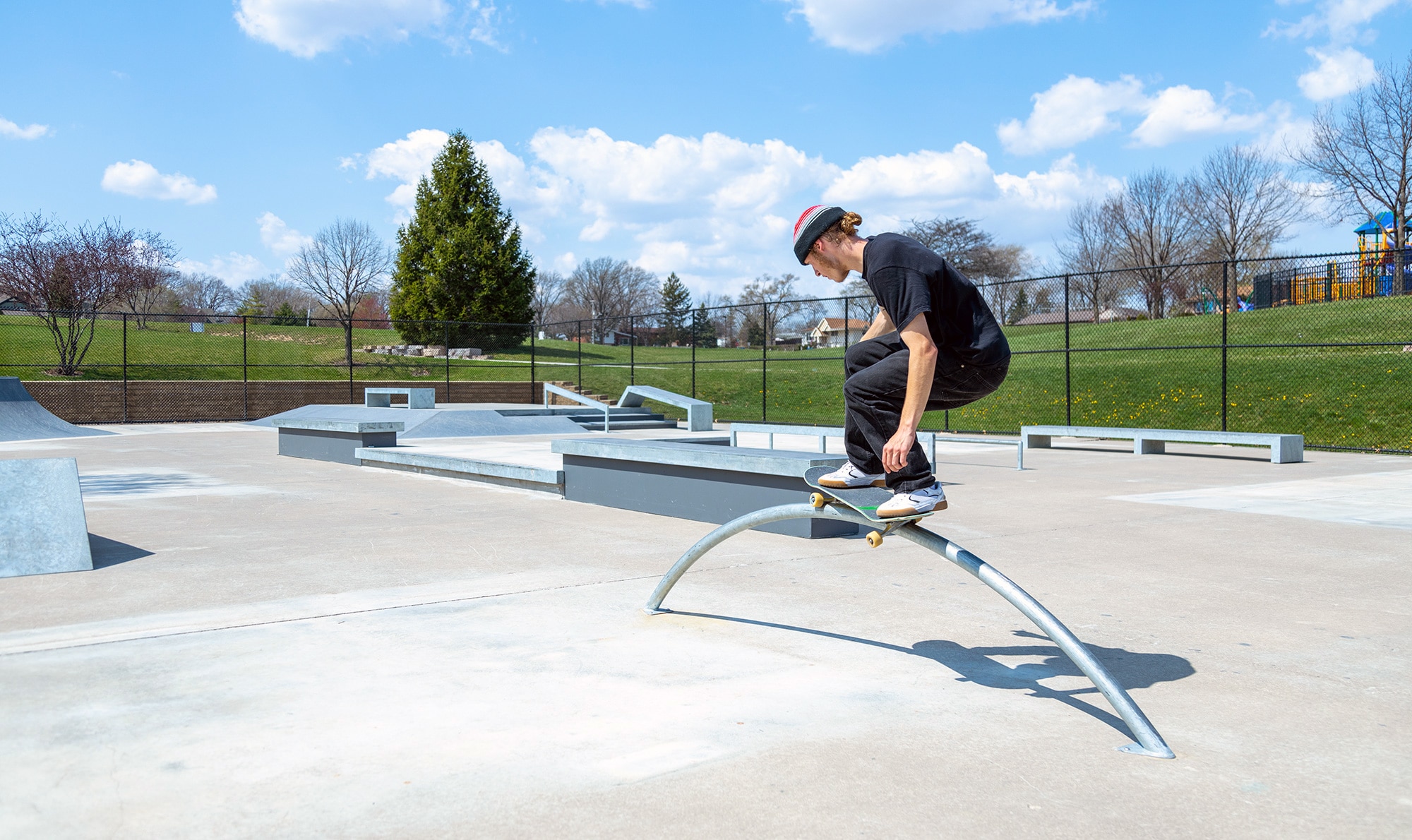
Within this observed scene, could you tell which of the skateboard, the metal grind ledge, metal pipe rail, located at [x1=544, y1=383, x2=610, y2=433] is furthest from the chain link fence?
the skateboard

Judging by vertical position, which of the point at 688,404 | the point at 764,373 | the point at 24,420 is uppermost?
the point at 764,373

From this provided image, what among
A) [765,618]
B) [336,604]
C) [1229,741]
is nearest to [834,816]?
[1229,741]

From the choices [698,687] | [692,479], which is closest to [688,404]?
[692,479]

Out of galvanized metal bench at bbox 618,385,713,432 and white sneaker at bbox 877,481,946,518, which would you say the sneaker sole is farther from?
galvanized metal bench at bbox 618,385,713,432

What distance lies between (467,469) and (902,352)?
7830 mm

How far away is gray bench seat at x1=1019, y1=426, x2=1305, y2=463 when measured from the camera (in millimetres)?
12797

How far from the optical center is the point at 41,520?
18.6ft

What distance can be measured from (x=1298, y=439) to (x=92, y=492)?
573 inches

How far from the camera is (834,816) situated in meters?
2.30

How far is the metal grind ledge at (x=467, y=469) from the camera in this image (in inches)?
365

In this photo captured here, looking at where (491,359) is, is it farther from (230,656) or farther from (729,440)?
(230,656)

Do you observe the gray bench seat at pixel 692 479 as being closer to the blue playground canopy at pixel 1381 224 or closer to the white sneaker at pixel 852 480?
the white sneaker at pixel 852 480

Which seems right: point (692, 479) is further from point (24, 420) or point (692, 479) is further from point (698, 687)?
point (24, 420)

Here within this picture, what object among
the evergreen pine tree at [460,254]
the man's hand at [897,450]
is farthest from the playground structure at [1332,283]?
the evergreen pine tree at [460,254]
